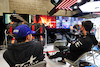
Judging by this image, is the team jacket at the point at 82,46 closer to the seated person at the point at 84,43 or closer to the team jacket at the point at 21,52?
the seated person at the point at 84,43

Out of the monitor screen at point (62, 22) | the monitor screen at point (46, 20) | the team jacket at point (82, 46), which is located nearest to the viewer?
the team jacket at point (82, 46)

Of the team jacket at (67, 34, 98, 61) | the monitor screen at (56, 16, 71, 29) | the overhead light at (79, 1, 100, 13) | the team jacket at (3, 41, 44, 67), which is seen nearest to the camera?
the team jacket at (3, 41, 44, 67)

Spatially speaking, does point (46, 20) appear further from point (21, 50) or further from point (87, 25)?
point (21, 50)

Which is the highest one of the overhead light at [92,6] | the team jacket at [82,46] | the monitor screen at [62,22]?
the overhead light at [92,6]

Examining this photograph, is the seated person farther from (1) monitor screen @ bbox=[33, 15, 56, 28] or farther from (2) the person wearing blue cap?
(1) monitor screen @ bbox=[33, 15, 56, 28]

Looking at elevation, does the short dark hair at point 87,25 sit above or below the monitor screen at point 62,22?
below

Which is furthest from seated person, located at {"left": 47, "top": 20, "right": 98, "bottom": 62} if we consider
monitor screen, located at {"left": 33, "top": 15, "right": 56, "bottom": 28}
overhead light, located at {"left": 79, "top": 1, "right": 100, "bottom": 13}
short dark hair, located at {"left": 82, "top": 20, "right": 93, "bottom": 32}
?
monitor screen, located at {"left": 33, "top": 15, "right": 56, "bottom": 28}

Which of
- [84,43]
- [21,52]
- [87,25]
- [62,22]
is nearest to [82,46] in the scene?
[84,43]

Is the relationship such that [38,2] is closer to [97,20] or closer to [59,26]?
[59,26]

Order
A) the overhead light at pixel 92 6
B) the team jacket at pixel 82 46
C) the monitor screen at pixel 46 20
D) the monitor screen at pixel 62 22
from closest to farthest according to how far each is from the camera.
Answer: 1. the team jacket at pixel 82 46
2. the overhead light at pixel 92 6
3. the monitor screen at pixel 46 20
4. the monitor screen at pixel 62 22

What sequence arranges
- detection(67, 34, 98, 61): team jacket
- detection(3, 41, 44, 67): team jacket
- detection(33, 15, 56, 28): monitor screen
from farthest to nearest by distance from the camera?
detection(33, 15, 56, 28): monitor screen
detection(67, 34, 98, 61): team jacket
detection(3, 41, 44, 67): team jacket

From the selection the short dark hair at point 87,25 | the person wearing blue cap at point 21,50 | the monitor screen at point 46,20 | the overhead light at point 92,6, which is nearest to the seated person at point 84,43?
the short dark hair at point 87,25

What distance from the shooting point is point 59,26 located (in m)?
5.51

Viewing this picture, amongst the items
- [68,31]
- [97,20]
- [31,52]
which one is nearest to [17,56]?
[31,52]
